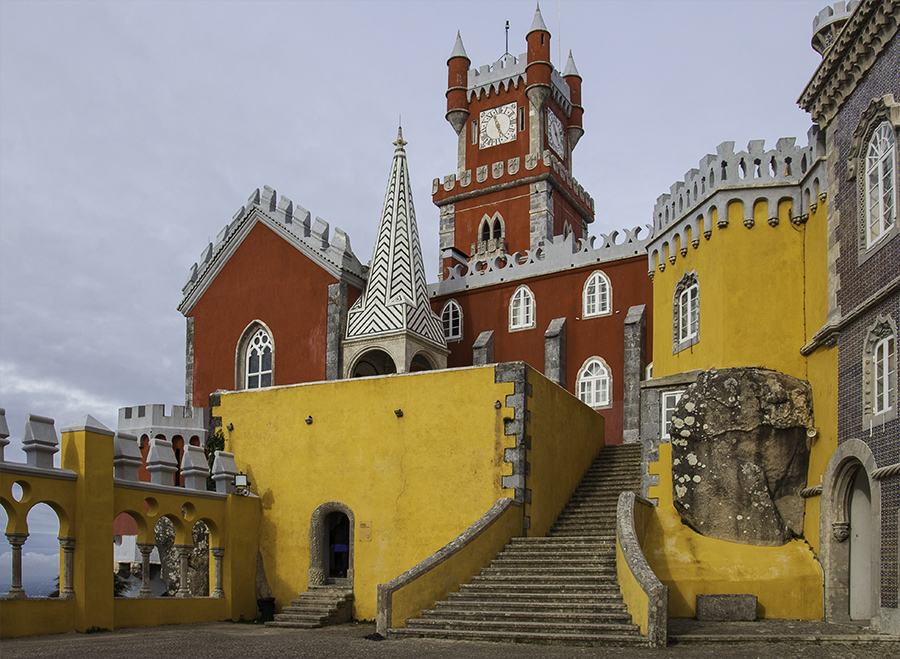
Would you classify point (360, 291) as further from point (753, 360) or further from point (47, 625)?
point (47, 625)

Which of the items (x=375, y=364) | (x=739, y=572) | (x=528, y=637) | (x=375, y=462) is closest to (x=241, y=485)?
(x=375, y=462)

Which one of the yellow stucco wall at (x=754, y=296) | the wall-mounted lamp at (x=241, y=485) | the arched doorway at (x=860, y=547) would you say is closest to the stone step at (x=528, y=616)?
the arched doorway at (x=860, y=547)

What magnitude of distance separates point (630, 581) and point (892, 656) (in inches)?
129

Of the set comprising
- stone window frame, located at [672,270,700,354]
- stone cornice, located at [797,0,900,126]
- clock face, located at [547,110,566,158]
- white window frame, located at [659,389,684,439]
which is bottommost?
white window frame, located at [659,389,684,439]

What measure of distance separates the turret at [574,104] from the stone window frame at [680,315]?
2125 cm

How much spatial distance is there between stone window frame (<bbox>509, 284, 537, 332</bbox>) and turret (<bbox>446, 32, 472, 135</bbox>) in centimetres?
1320

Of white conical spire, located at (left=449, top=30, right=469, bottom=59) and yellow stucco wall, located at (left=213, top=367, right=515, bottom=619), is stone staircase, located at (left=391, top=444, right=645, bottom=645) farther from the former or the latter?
white conical spire, located at (left=449, top=30, right=469, bottom=59)

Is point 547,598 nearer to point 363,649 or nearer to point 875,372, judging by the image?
point 363,649

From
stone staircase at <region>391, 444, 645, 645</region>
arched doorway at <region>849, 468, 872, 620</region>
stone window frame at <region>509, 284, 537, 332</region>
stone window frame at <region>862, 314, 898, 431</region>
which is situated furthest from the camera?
stone window frame at <region>509, 284, 537, 332</region>

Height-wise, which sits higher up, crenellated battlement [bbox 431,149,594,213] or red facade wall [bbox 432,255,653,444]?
crenellated battlement [bbox 431,149,594,213]

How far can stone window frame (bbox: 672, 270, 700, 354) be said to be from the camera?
18.3m

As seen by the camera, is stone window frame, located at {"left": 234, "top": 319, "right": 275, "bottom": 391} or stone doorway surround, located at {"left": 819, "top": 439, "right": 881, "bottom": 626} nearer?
stone doorway surround, located at {"left": 819, "top": 439, "right": 881, "bottom": 626}

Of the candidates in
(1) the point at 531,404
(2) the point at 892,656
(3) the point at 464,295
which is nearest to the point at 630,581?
(2) the point at 892,656

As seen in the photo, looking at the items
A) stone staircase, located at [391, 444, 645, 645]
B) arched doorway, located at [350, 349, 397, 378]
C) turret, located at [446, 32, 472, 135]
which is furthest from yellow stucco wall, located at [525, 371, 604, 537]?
turret, located at [446, 32, 472, 135]
